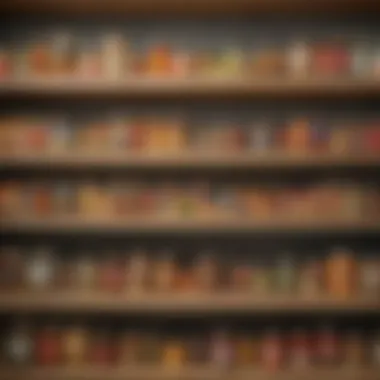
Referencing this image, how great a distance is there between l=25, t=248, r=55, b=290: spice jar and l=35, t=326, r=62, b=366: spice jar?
210mm

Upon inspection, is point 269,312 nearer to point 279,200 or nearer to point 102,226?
point 279,200

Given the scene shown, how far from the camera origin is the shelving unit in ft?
8.32

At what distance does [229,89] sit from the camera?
101 inches

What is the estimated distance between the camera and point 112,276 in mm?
2633

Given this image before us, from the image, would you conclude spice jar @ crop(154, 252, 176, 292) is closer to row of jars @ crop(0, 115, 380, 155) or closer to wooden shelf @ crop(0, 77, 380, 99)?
row of jars @ crop(0, 115, 380, 155)

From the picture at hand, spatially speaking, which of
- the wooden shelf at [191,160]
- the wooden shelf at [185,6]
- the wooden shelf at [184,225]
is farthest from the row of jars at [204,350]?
the wooden shelf at [185,6]

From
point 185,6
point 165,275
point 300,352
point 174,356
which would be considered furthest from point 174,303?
point 185,6

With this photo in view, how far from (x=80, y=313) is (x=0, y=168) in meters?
0.70

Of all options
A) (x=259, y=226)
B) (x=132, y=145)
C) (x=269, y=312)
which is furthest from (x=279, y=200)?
(x=132, y=145)

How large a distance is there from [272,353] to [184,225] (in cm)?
64

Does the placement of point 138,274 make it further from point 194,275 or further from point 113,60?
point 113,60

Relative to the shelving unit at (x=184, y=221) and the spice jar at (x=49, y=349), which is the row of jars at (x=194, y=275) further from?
the spice jar at (x=49, y=349)

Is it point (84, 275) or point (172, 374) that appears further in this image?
point (84, 275)

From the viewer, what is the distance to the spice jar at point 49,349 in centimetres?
260
